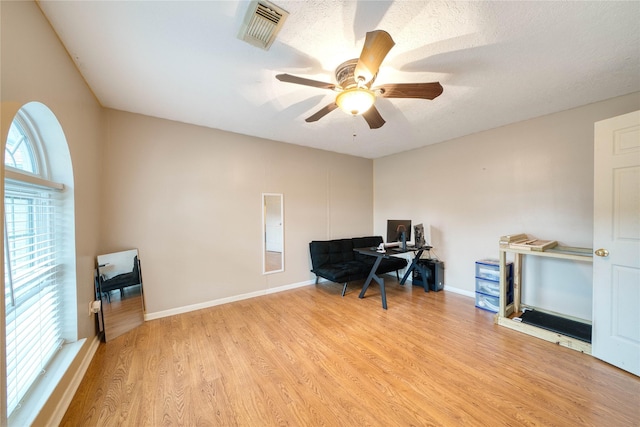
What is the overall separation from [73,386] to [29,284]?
0.87m

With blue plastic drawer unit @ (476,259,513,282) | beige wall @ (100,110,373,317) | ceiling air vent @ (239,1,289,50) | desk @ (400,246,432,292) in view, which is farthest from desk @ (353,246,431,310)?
ceiling air vent @ (239,1,289,50)

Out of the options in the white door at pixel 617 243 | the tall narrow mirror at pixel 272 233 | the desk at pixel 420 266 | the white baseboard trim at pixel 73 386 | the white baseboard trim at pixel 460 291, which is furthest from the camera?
the desk at pixel 420 266

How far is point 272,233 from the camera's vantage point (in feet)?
12.4

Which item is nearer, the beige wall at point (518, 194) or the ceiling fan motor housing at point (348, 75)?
the ceiling fan motor housing at point (348, 75)

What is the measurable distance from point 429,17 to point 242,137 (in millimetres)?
2802

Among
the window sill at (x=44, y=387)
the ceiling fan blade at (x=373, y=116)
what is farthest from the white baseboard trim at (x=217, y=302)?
the ceiling fan blade at (x=373, y=116)

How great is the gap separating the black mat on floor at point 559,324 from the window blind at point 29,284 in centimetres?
426

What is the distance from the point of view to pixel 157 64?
6.15 ft

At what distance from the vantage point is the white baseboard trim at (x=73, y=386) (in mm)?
1454

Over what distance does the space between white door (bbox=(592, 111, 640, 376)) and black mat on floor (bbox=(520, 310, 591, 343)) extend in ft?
0.78

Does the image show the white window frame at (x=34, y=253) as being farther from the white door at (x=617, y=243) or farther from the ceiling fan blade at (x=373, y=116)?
the white door at (x=617, y=243)

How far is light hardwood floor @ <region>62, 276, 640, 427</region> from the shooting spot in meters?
1.53

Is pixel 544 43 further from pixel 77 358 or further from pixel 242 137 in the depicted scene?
pixel 77 358

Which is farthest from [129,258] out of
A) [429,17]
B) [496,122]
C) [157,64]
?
[496,122]
